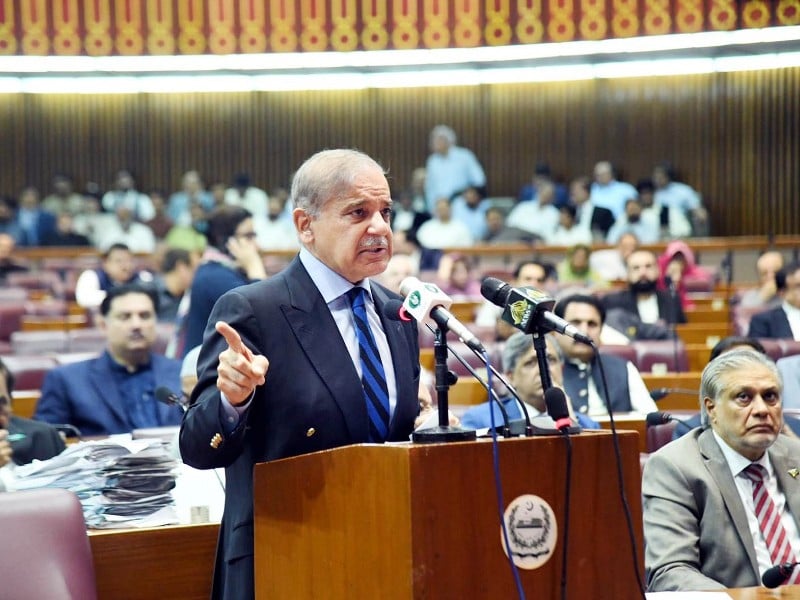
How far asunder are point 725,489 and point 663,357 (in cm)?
357

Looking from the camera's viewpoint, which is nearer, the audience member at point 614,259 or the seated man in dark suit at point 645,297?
the seated man in dark suit at point 645,297

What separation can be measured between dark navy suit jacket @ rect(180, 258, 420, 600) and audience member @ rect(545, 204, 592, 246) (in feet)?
36.2

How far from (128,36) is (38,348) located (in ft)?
25.3

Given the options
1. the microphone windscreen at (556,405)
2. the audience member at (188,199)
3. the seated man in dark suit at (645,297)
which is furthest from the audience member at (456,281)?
the microphone windscreen at (556,405)

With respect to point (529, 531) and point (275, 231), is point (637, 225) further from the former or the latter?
point (529, 531)

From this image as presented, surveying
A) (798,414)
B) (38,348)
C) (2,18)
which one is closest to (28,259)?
(2,18)

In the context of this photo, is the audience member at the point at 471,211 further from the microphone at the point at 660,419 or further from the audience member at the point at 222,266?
the microphone at the point at 660,419

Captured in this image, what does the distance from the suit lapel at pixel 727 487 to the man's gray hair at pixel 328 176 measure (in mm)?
1506

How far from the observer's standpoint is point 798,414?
4281 mm

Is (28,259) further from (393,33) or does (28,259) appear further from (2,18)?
(393,33)

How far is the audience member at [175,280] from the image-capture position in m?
8.52

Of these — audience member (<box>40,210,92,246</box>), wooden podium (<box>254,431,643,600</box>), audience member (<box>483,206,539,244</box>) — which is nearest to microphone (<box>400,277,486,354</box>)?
wooden podium (<box>254,431,643,600</box>)

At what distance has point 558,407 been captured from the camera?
1.84m

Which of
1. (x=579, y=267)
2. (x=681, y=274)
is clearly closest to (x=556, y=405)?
(x=681, y=274)
